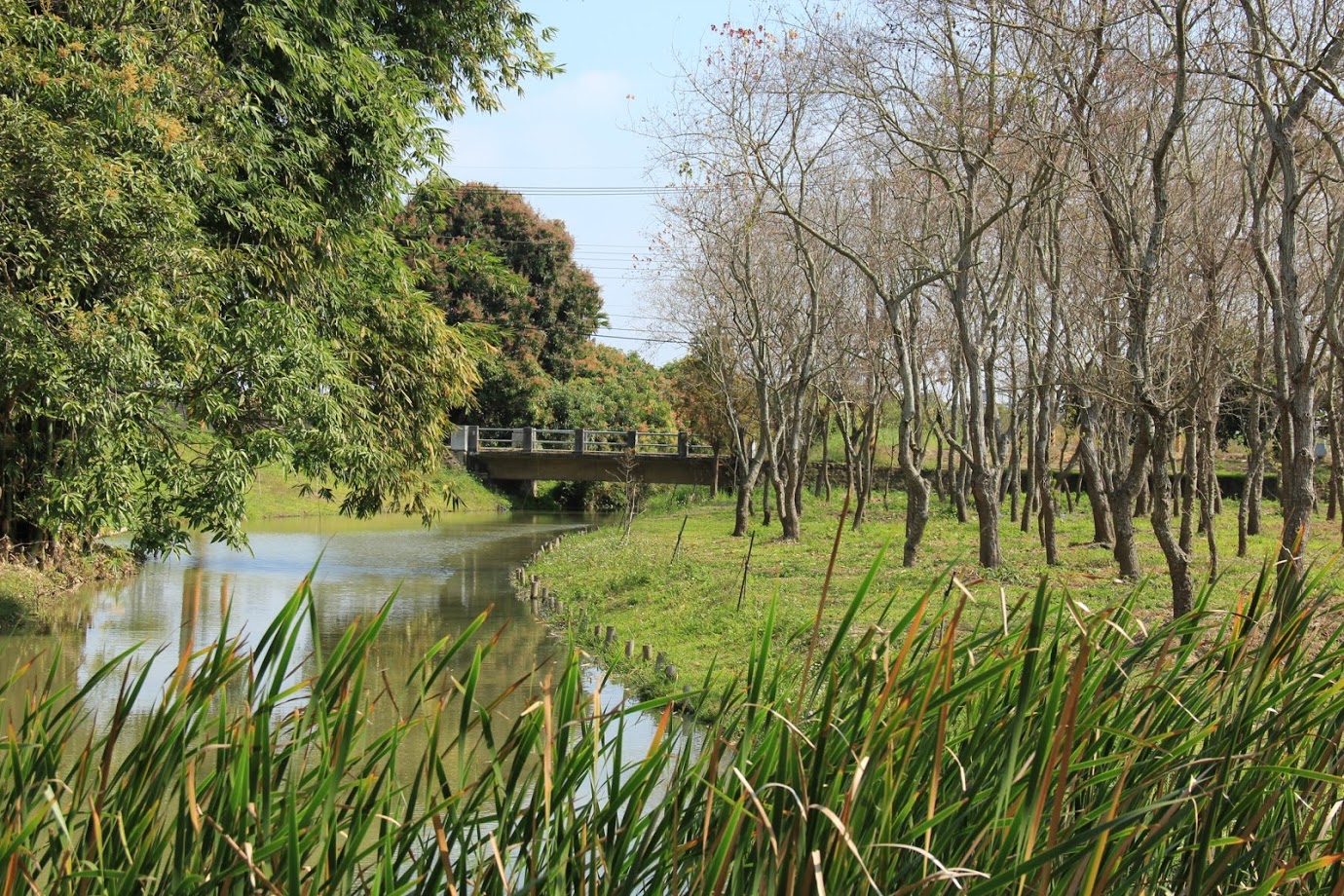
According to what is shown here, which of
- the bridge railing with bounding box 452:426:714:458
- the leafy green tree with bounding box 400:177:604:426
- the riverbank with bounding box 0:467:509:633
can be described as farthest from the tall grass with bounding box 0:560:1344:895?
the leafy green tree with bounding box 400:177:604:426

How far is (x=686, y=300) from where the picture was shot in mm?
28156

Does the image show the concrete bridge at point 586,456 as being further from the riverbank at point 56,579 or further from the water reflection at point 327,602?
the riverbank at point 56,579

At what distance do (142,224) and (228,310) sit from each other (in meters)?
2.26

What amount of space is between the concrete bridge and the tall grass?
33065mm

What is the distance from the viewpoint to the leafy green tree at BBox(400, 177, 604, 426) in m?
40.5

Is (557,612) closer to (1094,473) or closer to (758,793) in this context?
(1094,473)

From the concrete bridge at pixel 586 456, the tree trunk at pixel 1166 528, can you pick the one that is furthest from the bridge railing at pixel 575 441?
the tree trunk at pixel 1166 528

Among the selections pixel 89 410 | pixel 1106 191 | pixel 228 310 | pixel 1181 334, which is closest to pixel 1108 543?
pixel 1181 334

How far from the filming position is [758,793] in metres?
2.32

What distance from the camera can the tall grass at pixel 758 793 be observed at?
2.18m

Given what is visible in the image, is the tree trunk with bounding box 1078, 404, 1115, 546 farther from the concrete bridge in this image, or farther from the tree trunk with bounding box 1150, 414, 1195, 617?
the concrete bridge

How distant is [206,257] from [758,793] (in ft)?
35.0

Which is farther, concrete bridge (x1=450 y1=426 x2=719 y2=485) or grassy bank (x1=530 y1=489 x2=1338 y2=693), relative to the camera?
concrete bridge (x1=450 y1=426 x2=719 y2=485)

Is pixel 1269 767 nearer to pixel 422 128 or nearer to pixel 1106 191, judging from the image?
pixel 1106 191
